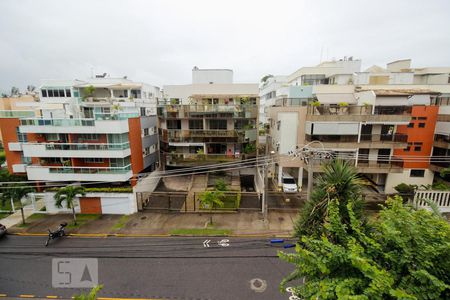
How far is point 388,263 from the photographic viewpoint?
590cm

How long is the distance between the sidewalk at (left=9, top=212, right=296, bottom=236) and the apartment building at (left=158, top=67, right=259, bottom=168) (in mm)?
8301

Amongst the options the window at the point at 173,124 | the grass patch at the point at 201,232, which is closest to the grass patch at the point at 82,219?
the grass patch at the point at 201,232

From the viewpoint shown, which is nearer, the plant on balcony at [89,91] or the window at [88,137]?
the window at [88,137]

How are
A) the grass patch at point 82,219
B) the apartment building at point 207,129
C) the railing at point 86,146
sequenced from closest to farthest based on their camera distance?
the grass patch at point 82,219 → the railing at point 86,146 → the apartment building at point 207,129

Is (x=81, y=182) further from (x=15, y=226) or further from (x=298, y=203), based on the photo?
(x=298, y=203)

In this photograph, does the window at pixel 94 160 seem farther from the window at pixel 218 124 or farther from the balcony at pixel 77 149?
the window at pixel 218 124

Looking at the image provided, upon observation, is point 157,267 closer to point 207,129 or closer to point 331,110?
point 207,129

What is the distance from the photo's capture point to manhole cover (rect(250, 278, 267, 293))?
1330cm

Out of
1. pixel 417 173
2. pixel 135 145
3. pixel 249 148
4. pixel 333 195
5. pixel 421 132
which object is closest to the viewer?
pixel 333 195

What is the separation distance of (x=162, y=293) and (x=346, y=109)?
85.5 ft

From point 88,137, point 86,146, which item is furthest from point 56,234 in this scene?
point 88,137

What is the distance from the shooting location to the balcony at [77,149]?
73.1 feet

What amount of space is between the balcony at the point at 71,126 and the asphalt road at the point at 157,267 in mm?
10204

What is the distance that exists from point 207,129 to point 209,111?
2591 mm
